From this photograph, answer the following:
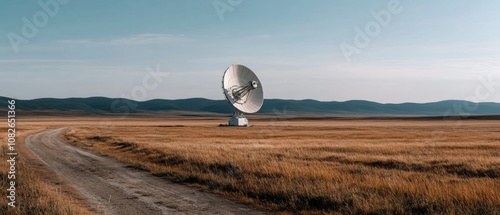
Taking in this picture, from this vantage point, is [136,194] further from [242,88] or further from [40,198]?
[242,88]

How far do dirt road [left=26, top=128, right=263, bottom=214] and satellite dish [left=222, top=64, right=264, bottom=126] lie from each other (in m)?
61.6

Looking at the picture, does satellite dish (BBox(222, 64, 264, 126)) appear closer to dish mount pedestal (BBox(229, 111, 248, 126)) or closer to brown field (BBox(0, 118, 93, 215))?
dish mount pedestal (BBox(229, 111, 248, 126))

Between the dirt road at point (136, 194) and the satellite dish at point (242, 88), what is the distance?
61592 mm

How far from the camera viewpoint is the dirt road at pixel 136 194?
13.1 m

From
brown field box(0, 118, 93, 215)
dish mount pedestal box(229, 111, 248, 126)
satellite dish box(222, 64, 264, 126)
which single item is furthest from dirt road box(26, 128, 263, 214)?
dish mount pedestal box(229, 111, 248, 126)

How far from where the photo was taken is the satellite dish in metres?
84.8

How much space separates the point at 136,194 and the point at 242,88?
70790mm

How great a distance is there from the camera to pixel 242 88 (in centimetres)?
8600

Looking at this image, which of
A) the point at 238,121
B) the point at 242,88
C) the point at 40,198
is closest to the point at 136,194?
the point at 40,198

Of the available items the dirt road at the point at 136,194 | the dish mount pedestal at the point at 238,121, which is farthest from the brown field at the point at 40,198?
the dish mount pedestal at the point at 238,121

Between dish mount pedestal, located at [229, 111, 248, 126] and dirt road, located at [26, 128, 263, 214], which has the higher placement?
dish mount pedestal, located at [229, 111, 248, 126]

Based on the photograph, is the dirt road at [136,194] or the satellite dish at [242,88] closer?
the dirt road at [136,194]

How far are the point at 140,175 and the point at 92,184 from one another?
308 centimetres

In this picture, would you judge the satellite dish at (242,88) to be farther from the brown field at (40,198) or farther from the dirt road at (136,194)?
the brown field at (40,198)
